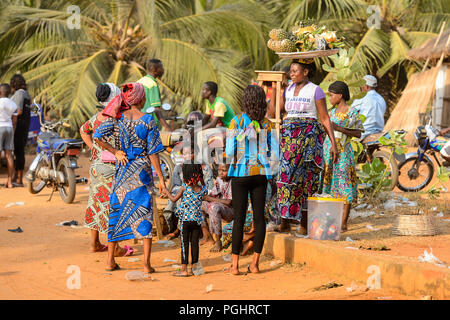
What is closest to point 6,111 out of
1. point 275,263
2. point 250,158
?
point 275,263

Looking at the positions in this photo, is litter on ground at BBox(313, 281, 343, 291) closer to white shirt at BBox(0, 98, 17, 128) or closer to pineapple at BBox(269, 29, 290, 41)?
pineapple at BBox(269, 29, 290, 41)

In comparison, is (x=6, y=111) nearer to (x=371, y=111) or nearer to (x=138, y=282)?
(x=371, y=111)

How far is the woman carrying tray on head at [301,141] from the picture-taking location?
6414 mm

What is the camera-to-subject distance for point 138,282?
5.68 m

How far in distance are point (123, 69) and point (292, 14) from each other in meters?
5.31

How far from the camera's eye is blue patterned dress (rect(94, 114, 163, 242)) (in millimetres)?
5875

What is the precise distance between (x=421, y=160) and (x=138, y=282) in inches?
253

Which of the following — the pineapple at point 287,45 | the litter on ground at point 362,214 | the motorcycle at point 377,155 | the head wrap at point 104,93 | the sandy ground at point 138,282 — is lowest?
the sandy ground at point 138,282

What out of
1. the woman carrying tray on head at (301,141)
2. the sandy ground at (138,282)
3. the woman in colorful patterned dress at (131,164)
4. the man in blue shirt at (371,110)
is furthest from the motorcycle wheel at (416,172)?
the woman in colorful patterned dress at (131,164)

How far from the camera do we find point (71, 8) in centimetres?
1734

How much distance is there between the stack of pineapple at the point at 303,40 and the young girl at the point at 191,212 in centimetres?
159

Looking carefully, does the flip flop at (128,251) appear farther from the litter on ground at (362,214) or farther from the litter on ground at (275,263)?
the litter on ground at (362,214)

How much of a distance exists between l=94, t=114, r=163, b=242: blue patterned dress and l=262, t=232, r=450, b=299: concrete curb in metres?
1.40

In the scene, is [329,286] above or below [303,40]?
below
